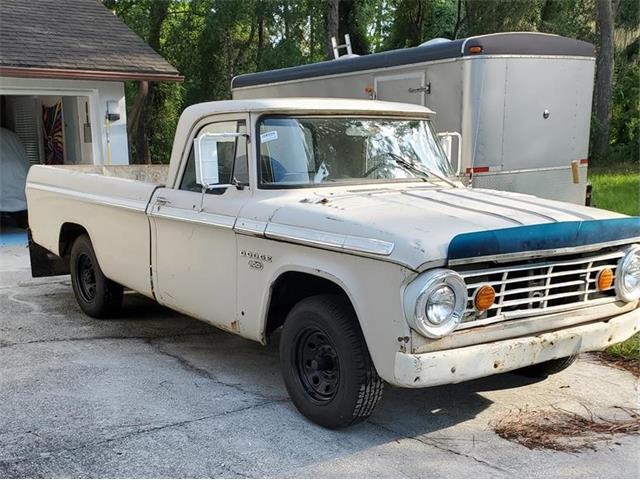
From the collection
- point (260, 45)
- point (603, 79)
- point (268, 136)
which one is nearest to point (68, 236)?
point (268, 136)

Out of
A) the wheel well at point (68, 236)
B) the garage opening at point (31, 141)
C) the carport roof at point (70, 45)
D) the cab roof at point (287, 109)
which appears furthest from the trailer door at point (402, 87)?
the garage opening at point (31, 141)

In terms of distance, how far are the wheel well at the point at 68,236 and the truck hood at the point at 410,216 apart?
3269 millimetres

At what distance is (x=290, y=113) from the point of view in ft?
15.9

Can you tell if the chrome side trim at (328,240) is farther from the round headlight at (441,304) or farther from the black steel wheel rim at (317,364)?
the black steel wheel rim at (317,364)

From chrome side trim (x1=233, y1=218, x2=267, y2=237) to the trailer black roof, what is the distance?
4237mm

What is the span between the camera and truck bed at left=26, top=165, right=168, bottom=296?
5.77 m

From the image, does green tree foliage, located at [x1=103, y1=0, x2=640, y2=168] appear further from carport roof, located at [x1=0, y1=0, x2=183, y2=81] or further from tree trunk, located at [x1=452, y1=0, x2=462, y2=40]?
carport roof, located at [x1=0, y1=0, x2=183, y2=81]

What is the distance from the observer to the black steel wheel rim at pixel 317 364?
417cm

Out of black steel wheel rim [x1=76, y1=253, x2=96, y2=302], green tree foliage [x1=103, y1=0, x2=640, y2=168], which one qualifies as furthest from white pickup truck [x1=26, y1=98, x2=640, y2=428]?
green tree foliage [x1=103, y1=0, x2=640, y2=168]

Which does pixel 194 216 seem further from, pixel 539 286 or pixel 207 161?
pixel 539 286

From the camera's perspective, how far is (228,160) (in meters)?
5.01

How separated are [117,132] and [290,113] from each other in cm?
956

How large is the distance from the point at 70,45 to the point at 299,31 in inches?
416

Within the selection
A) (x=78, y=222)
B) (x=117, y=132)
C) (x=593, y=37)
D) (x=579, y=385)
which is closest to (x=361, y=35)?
(x=593, y=37)
